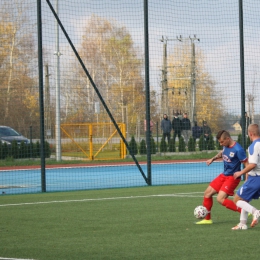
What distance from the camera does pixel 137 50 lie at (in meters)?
20.2

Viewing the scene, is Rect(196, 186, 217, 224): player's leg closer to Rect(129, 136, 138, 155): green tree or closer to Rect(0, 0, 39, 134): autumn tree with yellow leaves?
Rect(0, 0, 39, 134): autumn tree with yellow leaves

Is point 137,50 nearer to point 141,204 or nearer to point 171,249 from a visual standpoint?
point 141,204

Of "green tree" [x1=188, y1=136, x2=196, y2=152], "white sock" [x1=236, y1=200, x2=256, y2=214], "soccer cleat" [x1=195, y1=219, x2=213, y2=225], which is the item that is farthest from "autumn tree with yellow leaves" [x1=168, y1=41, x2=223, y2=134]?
"white sock" [x1=236, y1=200, x2=256, y2=214]

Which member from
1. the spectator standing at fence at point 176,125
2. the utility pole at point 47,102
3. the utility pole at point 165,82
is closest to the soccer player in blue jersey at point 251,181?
the utility pole at point 165,82

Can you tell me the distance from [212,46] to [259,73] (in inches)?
62.7

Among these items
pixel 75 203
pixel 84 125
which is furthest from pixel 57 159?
pixel 75 203

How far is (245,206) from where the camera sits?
959 cm

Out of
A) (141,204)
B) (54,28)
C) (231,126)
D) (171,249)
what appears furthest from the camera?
(231,126)

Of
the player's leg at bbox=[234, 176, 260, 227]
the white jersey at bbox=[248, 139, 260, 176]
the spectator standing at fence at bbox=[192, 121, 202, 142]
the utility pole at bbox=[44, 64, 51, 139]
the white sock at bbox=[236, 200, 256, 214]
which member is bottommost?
the white sock at bbox=[236, 200, 256, 214]

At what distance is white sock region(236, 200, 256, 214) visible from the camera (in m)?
9.49

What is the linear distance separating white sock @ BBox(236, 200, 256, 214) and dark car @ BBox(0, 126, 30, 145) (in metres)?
17.1

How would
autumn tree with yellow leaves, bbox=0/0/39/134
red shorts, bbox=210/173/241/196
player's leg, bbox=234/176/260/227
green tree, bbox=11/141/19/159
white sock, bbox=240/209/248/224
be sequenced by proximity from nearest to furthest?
white sock, bbox=240/209/248/224 → player's leg, bbox=234/176/260/227 → red shorts, bbox=210/173/241/196 → autumn tree with yellow leaves, bbox=0/0/39/134 → green tree, bbox=11/141/19/159

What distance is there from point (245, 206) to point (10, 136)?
21.5 metres

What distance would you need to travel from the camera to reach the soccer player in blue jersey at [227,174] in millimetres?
10508
